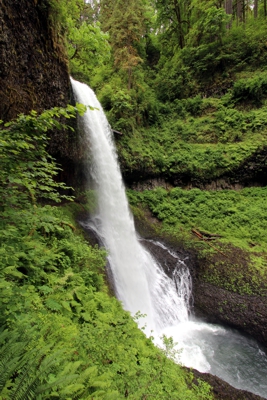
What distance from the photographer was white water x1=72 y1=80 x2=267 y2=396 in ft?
19.4

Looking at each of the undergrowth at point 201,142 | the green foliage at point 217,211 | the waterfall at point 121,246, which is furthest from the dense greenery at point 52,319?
the undergrowth at point 201,142

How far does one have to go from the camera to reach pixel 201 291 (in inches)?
327

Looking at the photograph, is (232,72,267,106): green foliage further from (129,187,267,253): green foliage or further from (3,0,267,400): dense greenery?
(129,187,267,253): green foliage

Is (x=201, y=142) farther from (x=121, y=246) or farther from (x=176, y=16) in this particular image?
(x=176, y=16)

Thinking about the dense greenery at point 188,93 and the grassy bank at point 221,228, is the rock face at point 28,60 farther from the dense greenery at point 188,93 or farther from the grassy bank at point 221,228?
the grassy bank at point 221,228

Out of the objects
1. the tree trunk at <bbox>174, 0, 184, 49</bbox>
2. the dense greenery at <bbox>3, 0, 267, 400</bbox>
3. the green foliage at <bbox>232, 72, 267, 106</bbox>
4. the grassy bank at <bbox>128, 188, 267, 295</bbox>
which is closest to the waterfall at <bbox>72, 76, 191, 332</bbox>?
the dense greenery at <bbox>3, 0, 267, 400</bbox>

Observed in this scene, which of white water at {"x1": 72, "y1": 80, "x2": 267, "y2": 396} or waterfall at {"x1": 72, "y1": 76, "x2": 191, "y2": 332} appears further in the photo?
waterfall at {"x1": 72, "y1": 76, "x2": 191, "y2": 332}

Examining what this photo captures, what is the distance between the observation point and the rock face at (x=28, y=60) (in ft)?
17.0

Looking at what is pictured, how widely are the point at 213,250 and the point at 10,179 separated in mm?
9127

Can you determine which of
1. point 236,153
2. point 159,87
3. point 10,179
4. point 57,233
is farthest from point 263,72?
point 10,179

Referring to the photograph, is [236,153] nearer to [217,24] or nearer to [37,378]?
[217,24]

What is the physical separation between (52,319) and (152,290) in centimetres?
544

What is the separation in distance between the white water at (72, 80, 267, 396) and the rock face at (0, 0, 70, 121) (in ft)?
8.15

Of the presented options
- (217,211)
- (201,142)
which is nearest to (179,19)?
(201,142)
